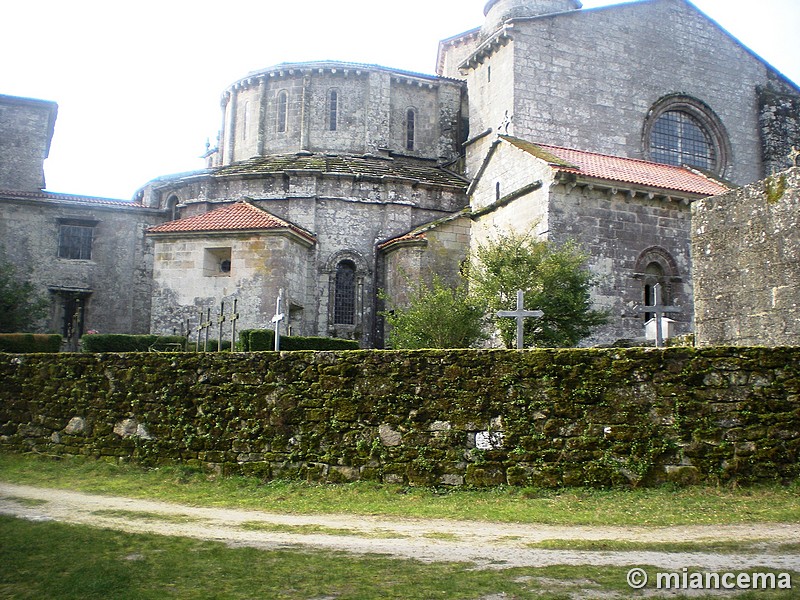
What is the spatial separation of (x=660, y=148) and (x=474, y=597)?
2679cm

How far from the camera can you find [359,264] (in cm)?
2877

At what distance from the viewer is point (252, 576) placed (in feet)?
20.7

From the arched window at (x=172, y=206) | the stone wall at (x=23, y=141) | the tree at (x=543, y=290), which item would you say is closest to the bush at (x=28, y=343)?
the arched window at (x=172, y=206)

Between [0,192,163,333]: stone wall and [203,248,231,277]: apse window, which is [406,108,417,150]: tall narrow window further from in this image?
[0,192,163,333]: stone wall

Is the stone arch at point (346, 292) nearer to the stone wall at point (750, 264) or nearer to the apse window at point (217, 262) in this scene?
the apse window at point (217, 262)

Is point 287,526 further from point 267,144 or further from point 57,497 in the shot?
point 267,144

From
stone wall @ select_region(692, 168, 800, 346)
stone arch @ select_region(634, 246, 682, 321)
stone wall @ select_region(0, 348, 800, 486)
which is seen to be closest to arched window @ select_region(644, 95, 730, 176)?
stone arch @ select_region(634, 246, 682, 321)

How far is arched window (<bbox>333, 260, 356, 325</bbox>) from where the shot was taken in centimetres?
2864

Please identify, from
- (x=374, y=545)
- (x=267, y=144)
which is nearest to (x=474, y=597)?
(x=374, y=545)

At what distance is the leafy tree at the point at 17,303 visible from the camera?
2773 centimetres

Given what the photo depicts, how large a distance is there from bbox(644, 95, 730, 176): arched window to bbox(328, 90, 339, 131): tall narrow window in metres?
13.3

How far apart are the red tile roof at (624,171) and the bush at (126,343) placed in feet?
39.8

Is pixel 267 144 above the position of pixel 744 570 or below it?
above

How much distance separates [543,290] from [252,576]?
13287mm
